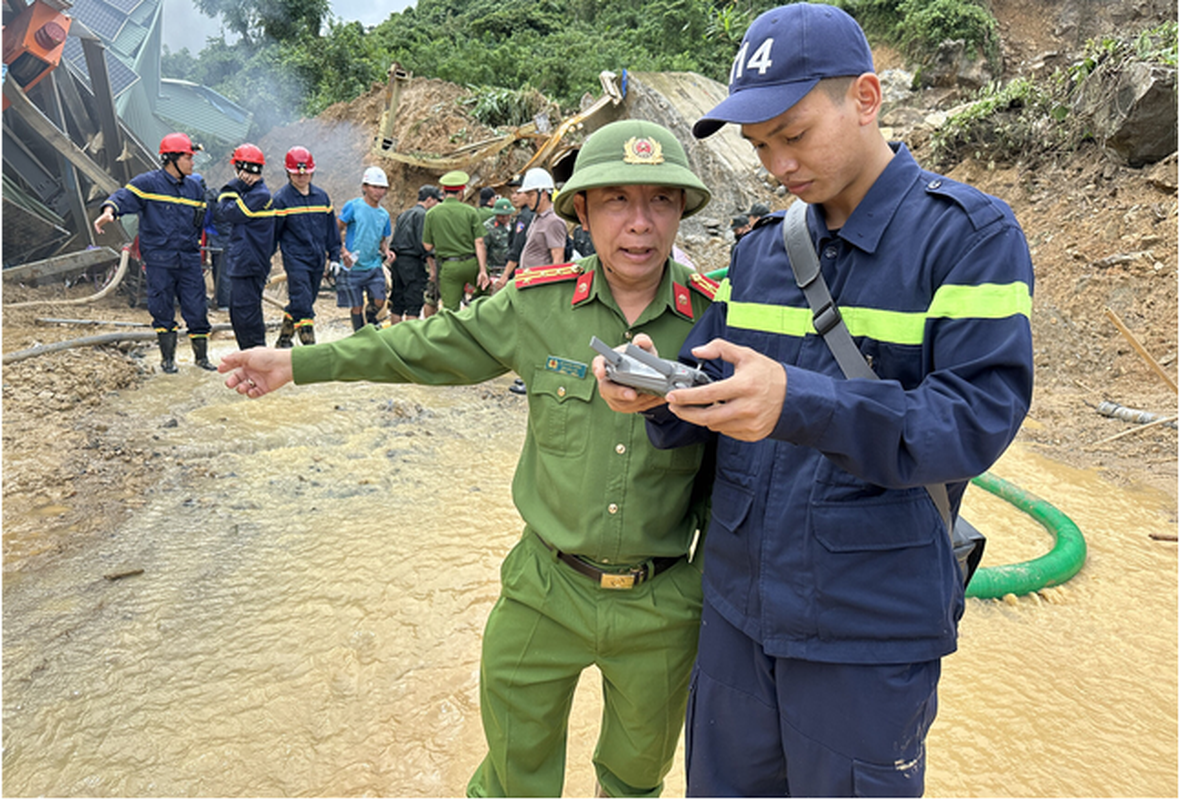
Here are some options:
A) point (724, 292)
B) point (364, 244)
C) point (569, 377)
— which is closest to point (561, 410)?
point (569, 377)

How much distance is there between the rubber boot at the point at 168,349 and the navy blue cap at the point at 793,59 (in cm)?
737

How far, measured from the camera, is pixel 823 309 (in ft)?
4.28

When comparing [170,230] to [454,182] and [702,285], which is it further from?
[702,285]

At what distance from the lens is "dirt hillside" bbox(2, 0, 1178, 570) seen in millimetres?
4715

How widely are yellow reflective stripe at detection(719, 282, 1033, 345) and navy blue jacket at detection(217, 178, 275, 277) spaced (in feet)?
21.4

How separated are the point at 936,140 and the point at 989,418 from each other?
13694 millimetres

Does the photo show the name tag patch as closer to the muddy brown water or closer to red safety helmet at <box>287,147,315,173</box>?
the muddy brown water

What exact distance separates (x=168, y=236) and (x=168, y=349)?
119cm

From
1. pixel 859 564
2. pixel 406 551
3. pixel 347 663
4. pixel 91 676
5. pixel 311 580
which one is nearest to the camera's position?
pixel 859 564

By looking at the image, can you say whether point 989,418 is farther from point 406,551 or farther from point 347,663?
point 406,551

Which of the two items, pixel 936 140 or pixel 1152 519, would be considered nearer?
pixel 1152 519

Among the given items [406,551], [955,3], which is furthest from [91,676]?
[955,3]

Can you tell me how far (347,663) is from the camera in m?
3.04

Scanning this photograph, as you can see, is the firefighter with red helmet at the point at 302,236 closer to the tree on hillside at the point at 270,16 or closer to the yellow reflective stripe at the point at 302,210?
the yellow reflective stripe at the point at 302,210
